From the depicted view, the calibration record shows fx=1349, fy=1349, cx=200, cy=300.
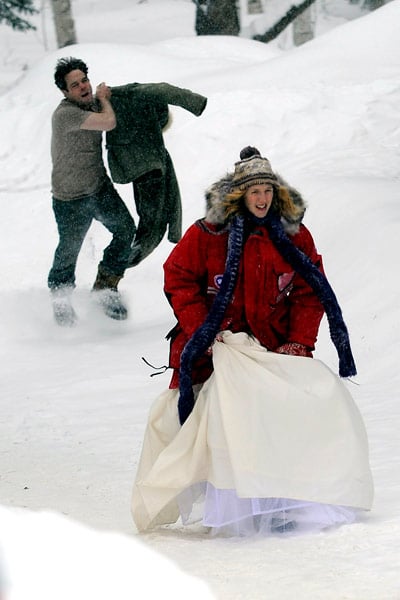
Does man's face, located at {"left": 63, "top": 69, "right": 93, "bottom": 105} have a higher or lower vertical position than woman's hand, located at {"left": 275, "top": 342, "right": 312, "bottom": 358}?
lower

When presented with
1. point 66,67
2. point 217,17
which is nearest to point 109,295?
point 66,67

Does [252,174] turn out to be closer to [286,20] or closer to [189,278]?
[189,278]

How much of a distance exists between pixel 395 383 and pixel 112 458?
1894 mm

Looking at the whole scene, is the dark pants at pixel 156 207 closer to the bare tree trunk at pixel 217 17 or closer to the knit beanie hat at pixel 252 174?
the knit beanie hat at pixel 252 174

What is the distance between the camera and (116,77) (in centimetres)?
1575

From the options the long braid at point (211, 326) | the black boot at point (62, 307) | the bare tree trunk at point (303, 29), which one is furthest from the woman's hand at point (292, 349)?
the bare tree trunk at point (303, 29)

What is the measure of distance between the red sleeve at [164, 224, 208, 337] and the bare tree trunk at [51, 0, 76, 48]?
1747cm

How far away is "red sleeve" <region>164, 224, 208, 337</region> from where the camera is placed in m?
5.22

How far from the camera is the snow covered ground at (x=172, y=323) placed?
4.48 meters

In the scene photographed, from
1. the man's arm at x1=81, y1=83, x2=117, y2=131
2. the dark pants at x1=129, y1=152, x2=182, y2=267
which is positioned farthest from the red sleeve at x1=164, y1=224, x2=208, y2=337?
the dark pants at x1=129, y1=152, x2=182, y2=267

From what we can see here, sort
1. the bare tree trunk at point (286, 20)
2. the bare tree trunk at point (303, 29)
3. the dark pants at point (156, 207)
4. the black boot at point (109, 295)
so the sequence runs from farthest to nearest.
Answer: the bare tree trunk at point (303, 29) < the bare tree trunk at point (286, 20) < the black boot at point (109, 295) < the dark pants at point (156, 207)

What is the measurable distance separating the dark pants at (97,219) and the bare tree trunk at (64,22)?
1264 cm

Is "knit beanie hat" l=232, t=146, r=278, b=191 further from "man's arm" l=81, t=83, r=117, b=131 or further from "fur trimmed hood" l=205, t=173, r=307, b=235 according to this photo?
"man's arm" l=81, t=83, r=117, b=131

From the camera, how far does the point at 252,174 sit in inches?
203
